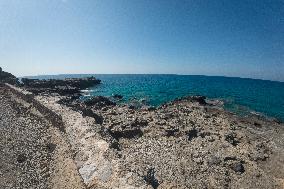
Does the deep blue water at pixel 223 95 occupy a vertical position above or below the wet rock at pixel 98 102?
below

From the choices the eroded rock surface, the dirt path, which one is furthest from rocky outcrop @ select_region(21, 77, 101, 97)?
the dirt path

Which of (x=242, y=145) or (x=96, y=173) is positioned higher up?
(x=96, y=173)

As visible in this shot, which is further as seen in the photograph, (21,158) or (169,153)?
(169,153)

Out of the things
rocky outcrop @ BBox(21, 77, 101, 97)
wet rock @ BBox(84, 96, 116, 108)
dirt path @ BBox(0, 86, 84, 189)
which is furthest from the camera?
rocky outcrop @ BBox(21, 77, 101, 97)

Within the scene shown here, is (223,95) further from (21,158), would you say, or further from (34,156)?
(21,158)

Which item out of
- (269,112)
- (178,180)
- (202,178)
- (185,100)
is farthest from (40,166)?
(269,112)

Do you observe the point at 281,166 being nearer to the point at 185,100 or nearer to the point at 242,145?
the point at 242,145

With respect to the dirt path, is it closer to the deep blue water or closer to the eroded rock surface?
the eroded rock surface

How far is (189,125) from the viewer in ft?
81.9

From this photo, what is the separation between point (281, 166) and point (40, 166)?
14.6m

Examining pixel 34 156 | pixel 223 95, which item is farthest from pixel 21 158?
pixel 223 95

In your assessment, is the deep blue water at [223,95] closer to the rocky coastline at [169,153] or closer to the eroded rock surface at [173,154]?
the rocky coastline at [169,153]

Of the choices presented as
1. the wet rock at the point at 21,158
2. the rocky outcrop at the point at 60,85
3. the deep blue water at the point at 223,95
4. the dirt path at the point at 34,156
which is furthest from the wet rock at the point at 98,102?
the wet rock at the point at 21,158

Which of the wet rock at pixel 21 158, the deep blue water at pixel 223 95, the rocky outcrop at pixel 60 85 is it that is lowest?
the deep blue water at pixel 223 95
